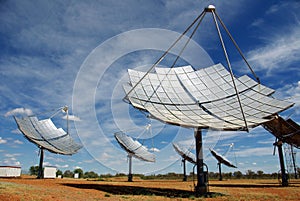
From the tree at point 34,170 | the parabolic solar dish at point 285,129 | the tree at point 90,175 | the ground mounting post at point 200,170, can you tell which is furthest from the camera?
the tree at point 34,170

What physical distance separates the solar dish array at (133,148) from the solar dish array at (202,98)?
28650mm

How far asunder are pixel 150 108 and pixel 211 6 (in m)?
11.1

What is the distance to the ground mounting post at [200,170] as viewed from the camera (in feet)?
80.1

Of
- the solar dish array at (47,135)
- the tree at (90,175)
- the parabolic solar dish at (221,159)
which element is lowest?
the tree at (90,175)

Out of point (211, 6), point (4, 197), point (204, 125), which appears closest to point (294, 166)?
point (204, 125)

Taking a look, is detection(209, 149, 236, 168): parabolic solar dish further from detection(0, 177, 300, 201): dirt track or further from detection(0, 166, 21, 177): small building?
detection(0, 166, 21, 177): small building

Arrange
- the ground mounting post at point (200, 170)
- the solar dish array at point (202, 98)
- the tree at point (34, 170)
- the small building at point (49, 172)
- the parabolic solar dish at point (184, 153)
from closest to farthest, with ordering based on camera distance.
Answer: the solar dish array at point (202, 98), the ground mounting post at point (200, 170), the small building at point (49, 172), the parabolic solar dish at point (184, 153), the tree at point (34, 170)

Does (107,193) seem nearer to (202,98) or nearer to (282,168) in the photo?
(202,98)

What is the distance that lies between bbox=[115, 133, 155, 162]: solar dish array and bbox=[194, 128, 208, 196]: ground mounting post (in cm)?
2841

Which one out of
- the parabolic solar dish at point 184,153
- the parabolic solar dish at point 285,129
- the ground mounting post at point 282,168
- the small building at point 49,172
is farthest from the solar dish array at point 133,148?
the parabolic solar dish at point 285,129

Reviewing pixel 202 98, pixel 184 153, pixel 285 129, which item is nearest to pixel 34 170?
pixel 184 153

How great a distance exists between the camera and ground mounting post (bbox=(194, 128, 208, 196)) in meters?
24.4

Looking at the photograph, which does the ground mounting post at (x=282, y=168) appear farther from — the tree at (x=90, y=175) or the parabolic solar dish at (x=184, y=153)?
the tree at (x=90, y=175)

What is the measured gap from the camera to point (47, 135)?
148 feet
